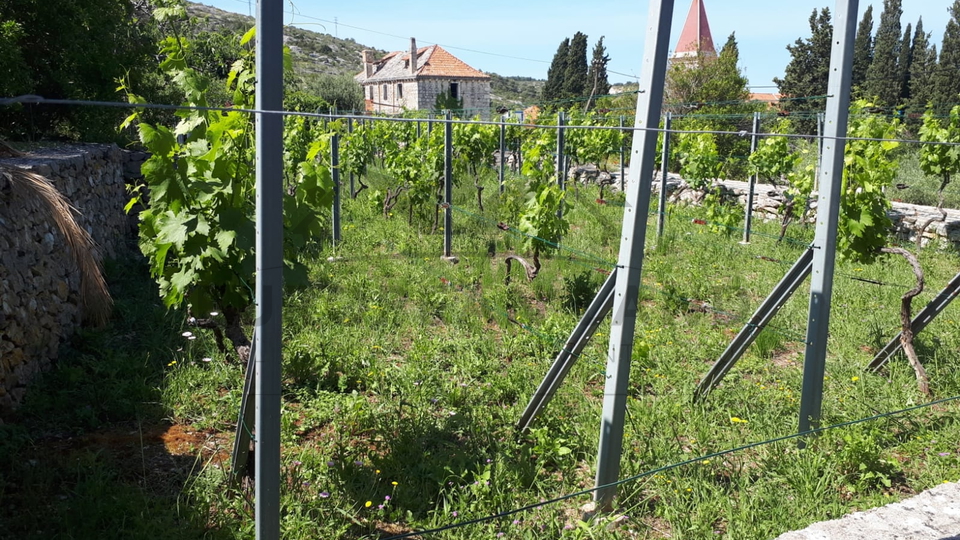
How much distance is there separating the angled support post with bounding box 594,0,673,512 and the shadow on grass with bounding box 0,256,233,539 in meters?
1.67

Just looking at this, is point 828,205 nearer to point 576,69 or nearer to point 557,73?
point 576,69

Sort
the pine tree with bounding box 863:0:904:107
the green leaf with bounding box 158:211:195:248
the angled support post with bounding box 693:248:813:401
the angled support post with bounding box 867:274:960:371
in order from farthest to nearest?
the pine tree with bounding box 863:0:904:107, the angled support post with bounding box 867:274:960:371, the angled support post with bounding box 693:248:813:401, the green leaf with bounding box 158:211:195:248

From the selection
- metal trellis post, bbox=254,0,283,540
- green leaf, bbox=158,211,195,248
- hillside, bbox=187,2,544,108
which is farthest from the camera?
hillside, bbox=187,2,544,108

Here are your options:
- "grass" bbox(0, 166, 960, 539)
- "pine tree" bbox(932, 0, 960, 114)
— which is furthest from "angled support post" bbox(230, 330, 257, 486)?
"pine tree" bbox(932, 0, 960, 114)

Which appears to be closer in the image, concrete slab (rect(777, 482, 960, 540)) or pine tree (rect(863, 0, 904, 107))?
concrete slab (rect(777, 482, 960, 540))

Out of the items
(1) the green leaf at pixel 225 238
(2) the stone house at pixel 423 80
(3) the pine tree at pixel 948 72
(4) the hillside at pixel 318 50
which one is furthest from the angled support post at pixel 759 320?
(4) the hillside at pixel 318 50

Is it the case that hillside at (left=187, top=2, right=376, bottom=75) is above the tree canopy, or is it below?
above

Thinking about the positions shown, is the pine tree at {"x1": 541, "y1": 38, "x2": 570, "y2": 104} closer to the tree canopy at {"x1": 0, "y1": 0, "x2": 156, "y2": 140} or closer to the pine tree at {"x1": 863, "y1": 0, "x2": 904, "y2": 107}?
the pine tree at {"x1": 863, "y1": 0, "x2": 904, "y2": 107}

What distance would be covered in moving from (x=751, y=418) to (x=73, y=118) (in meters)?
8.12

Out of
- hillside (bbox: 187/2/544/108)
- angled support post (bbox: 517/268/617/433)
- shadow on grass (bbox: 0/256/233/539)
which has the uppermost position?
hillside (bbox: 187/2/544/108)

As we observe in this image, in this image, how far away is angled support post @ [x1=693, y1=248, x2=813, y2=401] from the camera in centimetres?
367

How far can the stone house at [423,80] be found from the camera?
43250 mm

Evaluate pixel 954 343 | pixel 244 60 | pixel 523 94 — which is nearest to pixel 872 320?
pixel 954 343

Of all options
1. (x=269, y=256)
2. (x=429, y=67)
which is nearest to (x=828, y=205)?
(x=269, y=256)
